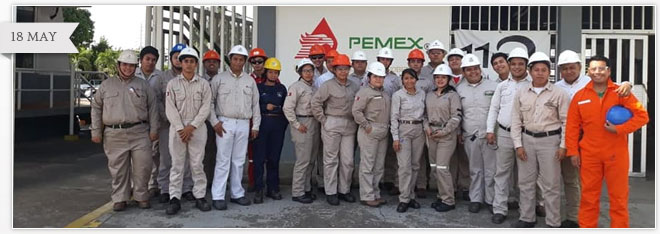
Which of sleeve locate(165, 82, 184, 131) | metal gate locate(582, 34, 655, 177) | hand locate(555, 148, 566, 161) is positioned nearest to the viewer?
hand locate(555, 148, 566, 161)

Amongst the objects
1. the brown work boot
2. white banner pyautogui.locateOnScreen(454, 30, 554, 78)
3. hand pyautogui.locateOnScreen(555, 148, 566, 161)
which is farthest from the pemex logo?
hand pyautogui.locateOnScreen(555, 148, 566, 161)

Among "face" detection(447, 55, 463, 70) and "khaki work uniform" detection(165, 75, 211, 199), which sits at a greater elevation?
"face" detection(447, 55, 463, 70)

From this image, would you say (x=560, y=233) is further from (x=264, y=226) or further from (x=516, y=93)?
(x=264, y=226)

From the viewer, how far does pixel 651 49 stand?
7559 mm

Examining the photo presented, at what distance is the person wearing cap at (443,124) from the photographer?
4836 mm

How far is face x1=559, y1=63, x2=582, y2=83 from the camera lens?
4.43 meters

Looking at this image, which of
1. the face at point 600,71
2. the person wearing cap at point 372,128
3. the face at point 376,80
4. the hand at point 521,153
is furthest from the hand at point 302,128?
the face at point 600,71

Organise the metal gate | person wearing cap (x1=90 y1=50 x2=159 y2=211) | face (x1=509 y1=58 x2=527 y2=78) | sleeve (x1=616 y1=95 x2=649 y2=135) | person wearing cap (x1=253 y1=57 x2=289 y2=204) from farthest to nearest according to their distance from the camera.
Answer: the metal gate → person wearing cap (x1=253 y1=57 x2=289 y2=204) → person wearing cap (x1=90 y1=50 x2=159 y2=211) → face (x1=509 y1=58 x2=527 y2=78) → sleeve (x1=616 y1=95 x2=649 y2=135)

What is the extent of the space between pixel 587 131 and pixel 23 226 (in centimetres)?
500

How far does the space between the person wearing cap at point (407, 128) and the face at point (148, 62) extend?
259cm

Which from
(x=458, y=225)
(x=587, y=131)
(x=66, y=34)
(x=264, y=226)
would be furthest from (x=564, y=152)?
(x=66, y=34)

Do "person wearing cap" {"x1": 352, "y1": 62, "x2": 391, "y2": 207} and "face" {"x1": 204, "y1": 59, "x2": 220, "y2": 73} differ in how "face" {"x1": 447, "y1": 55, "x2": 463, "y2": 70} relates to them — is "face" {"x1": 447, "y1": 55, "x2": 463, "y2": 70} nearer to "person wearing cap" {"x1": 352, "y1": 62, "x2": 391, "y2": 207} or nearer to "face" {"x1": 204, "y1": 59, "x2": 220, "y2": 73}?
"person wearing cap" {"x1": 352, "y1": 62, "x2": 391, "y2": 207}

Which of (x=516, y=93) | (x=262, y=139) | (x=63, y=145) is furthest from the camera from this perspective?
(x=63, y=145)

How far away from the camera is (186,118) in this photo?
479 cm
